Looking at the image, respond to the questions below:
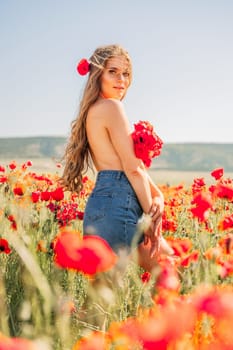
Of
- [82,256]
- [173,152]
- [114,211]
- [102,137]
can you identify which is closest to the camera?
[82,256]

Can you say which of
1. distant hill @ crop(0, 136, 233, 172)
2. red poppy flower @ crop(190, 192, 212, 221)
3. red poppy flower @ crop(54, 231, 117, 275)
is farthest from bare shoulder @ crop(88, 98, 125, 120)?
distant hill @ crop(0, 136, 233, 172)

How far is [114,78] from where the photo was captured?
117 inches

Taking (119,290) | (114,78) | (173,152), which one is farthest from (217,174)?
(173,152)

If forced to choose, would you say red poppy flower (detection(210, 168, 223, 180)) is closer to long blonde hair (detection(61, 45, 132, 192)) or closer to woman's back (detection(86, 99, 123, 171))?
long blonde hair (detection(61, 45, 132, 192))

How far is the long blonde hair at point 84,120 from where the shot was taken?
298 centimetres

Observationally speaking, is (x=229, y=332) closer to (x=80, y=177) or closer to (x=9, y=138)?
(x=80, y=177)

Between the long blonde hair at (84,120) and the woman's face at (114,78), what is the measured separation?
25 mm

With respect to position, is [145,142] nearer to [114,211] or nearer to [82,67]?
[114,211]

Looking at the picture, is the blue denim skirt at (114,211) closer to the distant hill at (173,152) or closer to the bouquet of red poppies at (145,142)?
the bouquet of red poppies at (145,142)

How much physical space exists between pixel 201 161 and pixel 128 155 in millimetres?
106559

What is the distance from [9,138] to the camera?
366 ft

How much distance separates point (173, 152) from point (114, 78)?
4395 inches

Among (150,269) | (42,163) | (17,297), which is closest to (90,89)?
(150,269)

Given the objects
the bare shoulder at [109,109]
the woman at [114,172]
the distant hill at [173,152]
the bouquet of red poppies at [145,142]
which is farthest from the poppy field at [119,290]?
the distant hill at [173,152]
